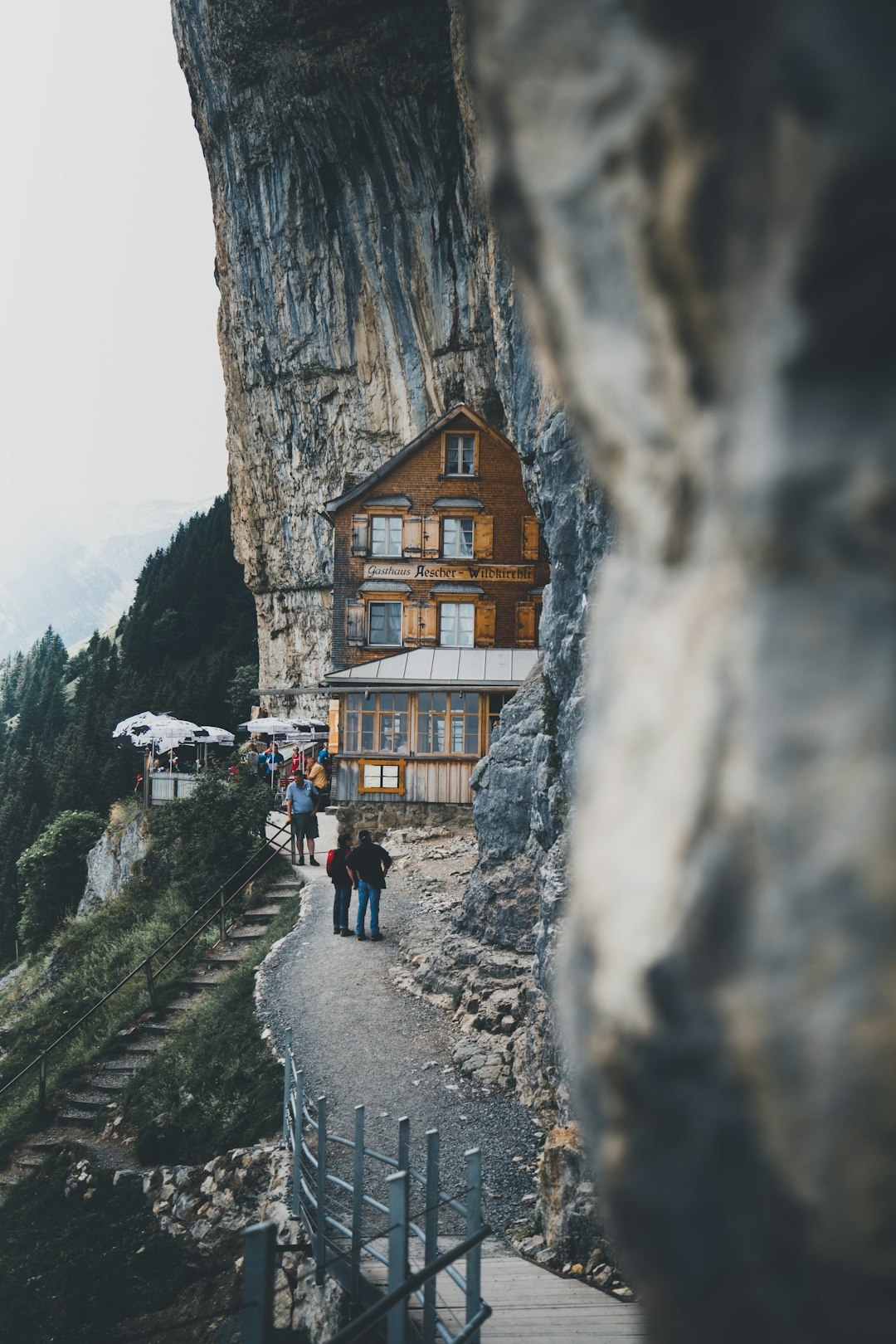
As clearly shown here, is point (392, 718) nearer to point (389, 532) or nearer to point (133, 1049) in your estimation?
point (389, 532)

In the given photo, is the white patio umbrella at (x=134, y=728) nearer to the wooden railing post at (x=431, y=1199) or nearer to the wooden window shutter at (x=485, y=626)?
the wooden window shutter at (x=485, y=626)

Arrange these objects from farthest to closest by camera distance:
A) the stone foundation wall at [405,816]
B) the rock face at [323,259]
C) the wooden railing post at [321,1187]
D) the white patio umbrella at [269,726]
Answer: the white patio umbrella at [269,726] < the rock face at [323,259] < the stone foundation wall at [405,816] < the wooden railing post at [321,1187]

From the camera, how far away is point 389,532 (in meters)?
27.3

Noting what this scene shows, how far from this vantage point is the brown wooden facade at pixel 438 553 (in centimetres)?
2712

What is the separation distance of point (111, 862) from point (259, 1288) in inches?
1045

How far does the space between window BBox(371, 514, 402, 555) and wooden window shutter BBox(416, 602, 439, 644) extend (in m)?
1.83

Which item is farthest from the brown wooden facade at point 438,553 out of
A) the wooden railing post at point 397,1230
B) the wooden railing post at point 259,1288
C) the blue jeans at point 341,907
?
the wooden railing post at point 259,1288

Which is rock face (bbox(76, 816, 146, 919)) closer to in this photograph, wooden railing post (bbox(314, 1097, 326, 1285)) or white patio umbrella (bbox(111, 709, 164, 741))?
white patio umbrella (bbox(111, 709, 164, 741))

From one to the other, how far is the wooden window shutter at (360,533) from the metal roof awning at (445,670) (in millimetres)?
3796

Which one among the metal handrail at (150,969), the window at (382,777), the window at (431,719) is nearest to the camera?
the metal handrail at (150,969)

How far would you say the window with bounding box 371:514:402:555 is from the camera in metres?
27.3

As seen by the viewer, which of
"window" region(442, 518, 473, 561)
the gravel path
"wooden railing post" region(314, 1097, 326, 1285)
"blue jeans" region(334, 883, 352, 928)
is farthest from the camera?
"window" region(442, 518, 473, 561)

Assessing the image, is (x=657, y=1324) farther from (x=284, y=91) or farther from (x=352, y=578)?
(x=284, y=91)

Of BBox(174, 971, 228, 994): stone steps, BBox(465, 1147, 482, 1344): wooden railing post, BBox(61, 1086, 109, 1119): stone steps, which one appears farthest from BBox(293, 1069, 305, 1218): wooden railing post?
BBox(174, 971, 228, 994): stone steps
